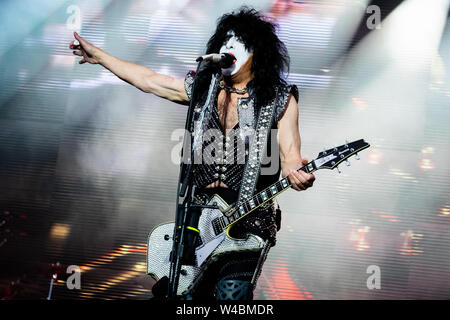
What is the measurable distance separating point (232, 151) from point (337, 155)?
0.65 metres

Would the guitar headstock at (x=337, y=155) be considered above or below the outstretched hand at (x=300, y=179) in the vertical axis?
above

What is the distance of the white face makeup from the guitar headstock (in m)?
0.84

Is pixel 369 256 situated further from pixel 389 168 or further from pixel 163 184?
pixel 163 184

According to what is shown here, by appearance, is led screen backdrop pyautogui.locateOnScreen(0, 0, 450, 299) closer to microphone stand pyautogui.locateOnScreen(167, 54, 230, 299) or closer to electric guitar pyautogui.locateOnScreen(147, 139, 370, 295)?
electric guitar pyautogui.locateOnScreen(147, 139, 370, 295)

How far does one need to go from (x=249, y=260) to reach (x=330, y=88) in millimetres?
2532

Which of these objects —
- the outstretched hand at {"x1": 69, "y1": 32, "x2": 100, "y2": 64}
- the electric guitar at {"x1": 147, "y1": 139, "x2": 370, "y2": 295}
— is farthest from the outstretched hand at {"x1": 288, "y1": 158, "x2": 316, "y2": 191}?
the outstretched hand at {"x1": 69, "y1": 32, "x2": 100, "y2": 64}

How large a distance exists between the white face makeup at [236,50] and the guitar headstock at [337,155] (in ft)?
2.75

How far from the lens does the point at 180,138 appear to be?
4957mm

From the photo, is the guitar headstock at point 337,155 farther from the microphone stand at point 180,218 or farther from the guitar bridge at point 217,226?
the microphone stand at point 180,218

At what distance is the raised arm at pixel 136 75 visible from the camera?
3400mm

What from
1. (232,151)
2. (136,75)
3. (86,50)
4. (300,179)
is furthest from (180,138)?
(300,179)

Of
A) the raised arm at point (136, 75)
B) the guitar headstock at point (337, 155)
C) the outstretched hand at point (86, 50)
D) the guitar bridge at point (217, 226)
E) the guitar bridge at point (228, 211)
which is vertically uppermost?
the outstretched hand at point (86, 50)

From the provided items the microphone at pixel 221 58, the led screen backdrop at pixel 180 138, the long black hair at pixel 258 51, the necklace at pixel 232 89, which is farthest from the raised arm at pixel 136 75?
the led screen backdrop at pixel 180 138

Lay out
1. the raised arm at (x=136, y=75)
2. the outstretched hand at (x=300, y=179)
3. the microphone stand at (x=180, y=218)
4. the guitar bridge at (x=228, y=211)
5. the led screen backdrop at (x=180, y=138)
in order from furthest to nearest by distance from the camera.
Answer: the led screen backdrop at (x=180, y=138) < the raised arm at (x=136, y=75) < the guitar bridge at (x=228, y=211) < the outstretched hand at (x=300, y=179) < the microphone stand at (x=180, y=218)
